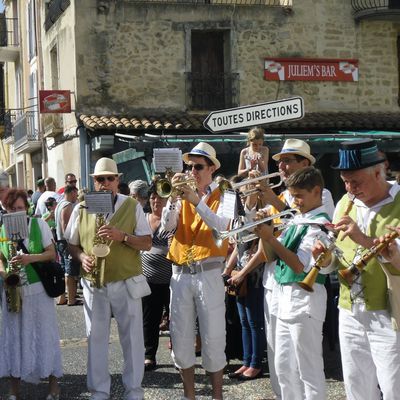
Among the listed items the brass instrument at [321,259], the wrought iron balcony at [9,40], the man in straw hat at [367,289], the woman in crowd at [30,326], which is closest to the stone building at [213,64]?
the wrought iron balcony at [9,40]

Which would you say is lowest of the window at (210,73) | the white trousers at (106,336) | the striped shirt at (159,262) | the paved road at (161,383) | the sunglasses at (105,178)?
the paved road at (161,383)

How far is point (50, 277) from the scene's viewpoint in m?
6.95

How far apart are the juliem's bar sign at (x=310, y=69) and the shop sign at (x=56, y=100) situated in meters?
4.87

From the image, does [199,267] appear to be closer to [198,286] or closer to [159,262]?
[198,286]

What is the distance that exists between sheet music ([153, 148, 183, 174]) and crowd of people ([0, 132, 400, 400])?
0.49 feet

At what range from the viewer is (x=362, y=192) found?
455 centimetres

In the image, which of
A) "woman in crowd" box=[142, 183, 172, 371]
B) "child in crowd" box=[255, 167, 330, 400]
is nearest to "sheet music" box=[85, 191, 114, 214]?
"child in crowd" box=[255, 167, 330, 400]

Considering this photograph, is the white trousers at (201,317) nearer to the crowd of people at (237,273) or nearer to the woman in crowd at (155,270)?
the crowd of people at (237,273)

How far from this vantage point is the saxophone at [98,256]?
6570mm

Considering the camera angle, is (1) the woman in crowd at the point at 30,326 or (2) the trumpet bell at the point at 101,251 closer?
(2) the trumpet bell at the point at 101,251

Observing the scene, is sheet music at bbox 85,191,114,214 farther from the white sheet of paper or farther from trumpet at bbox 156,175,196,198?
the white sheet of paper

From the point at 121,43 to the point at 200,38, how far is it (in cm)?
210

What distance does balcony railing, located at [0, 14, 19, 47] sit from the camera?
1178 inches

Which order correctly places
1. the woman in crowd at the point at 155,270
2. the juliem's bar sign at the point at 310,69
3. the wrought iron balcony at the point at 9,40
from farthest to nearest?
the wrought iron balcony at the point at 9,40, the juliem's bar sign at the point at 310,69, the woman in crowd at the point at 155,270
